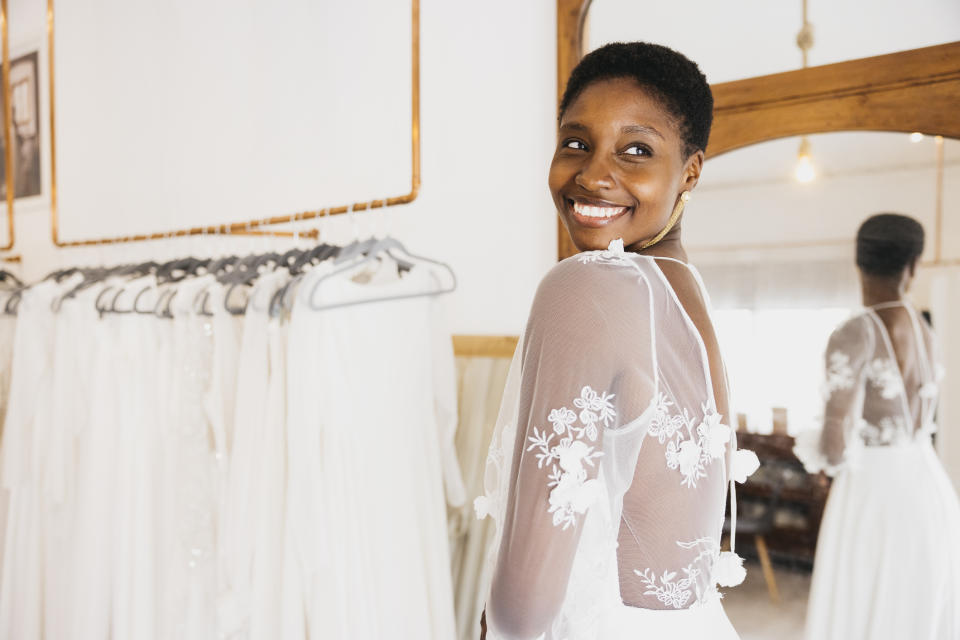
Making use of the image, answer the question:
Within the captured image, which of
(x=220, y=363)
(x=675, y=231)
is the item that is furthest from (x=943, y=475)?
(x=220, y=363)

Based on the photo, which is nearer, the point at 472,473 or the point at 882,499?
the point at 882,499

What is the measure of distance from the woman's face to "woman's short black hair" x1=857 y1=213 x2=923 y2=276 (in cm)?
73

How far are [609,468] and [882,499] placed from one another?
0.93m

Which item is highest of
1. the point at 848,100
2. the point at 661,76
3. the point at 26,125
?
the point at 26,125

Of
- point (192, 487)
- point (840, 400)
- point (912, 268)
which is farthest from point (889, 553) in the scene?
point (192, 487)

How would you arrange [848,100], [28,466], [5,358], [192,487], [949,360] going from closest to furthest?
[949,360]
[848,100]
[192,487]
[28,466]
[5,358]

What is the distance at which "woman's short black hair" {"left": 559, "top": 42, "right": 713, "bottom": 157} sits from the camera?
2.47ft

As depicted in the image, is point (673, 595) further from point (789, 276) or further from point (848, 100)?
point (848, 100)

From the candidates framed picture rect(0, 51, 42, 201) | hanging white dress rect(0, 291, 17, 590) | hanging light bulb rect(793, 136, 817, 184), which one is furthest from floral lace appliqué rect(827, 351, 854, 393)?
framed picture rect(0, 51, 42, 201)

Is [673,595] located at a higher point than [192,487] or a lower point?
higher

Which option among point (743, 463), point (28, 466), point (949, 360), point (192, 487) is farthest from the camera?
point (28, 466)

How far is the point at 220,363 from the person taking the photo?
1.67 meters

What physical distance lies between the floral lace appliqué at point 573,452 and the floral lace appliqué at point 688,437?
0.26 feet

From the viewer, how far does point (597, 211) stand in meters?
0.79
